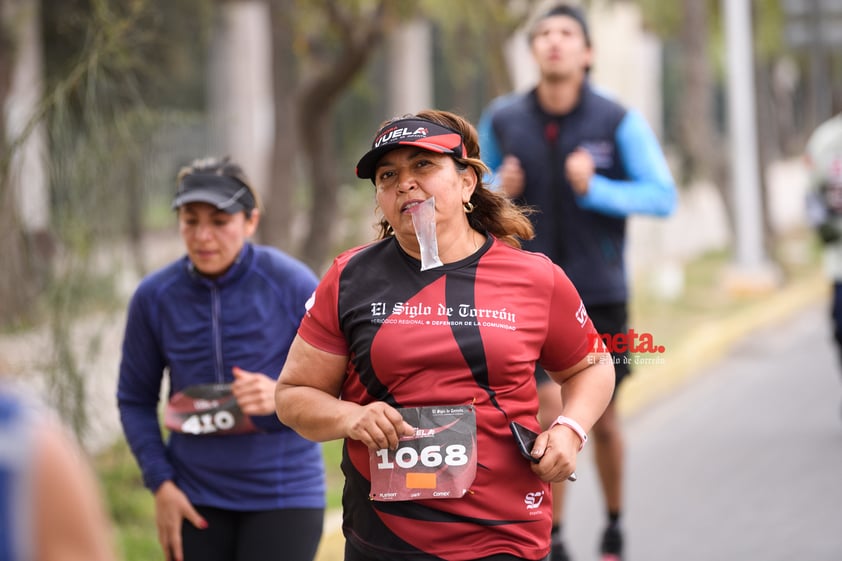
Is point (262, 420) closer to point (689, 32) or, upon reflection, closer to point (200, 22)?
point (200, 22)

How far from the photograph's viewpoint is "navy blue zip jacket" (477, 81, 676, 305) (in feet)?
19.3

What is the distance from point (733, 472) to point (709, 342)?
4620mm

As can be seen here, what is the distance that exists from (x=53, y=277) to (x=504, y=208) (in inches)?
146

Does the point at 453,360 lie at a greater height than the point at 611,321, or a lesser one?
lesser

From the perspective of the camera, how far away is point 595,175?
590 cm

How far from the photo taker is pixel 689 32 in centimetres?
1756

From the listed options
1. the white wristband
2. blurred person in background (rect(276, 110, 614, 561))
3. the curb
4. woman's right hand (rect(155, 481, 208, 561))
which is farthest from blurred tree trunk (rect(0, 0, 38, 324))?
the white wristband

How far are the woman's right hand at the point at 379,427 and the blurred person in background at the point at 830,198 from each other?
5.80 metres

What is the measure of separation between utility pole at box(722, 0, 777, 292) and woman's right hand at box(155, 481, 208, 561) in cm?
1253

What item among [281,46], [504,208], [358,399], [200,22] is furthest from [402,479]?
[200,22]

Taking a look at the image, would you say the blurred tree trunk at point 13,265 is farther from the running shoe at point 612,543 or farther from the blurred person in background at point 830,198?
the blurred person in background at point 830,198

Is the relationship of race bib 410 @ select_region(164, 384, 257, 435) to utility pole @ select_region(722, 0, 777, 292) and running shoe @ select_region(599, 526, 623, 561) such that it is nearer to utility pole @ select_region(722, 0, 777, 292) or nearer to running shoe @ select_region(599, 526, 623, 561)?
running shoe @ select_region(599, 526, 623, 561)

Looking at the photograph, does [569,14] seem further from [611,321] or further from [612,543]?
[612,543]

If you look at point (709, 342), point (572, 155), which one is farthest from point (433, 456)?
point (709, 342)
